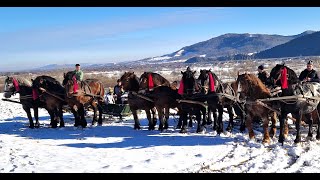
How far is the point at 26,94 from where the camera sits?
14.9m

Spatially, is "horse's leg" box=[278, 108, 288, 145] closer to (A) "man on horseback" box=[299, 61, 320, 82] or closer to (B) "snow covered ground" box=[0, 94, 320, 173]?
(B) "snow covered ground" box=[0, 94, 320, 173]

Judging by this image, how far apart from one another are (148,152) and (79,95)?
5387mm

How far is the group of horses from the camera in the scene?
35.4 ft

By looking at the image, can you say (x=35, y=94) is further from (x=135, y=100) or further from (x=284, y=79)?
(x=284, y=79)

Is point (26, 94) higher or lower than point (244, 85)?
lower

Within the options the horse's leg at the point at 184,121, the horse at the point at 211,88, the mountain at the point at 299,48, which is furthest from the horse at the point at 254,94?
the mountain at the point at 299,48

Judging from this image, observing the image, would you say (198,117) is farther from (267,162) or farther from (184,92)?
(267,162)

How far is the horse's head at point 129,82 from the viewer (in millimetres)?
14203

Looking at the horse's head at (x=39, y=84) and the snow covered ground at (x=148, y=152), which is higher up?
the horse's head at (x=39, y=84)

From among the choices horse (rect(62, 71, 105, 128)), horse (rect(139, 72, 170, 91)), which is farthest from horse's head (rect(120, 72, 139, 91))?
horse (rect(62, 71, 105, 128))

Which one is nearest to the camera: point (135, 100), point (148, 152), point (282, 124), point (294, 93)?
point (148, 152)

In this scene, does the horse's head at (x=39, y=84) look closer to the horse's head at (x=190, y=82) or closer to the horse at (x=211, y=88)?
the horse's head at (x=190, y=82)

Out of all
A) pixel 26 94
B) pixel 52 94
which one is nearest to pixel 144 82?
pixel 52 94
